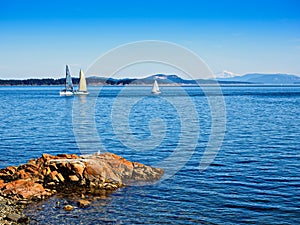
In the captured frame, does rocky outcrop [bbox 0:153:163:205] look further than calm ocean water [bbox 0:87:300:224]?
Yes

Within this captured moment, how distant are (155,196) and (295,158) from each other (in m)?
13.7

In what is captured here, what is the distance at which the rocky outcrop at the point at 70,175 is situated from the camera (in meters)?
20.3

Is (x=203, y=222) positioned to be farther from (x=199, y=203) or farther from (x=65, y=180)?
(x=65, y=180)

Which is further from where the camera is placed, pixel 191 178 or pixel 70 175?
pixel 191 178

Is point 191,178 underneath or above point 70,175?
underneath

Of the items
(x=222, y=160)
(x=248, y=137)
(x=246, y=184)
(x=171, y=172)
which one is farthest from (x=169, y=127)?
(x=246, y=184)

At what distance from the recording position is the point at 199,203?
62.5ft

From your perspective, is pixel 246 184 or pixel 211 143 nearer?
pixel 246 184

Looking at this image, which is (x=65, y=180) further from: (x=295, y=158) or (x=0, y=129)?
(x=0, y=129)

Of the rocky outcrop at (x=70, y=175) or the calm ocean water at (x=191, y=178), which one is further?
the rocky outcrop at (x=70, y=175)

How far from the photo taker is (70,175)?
72.6 ft

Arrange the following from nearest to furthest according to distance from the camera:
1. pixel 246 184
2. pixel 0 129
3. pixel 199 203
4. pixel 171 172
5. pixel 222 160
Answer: pixel 199 203
pixel 246 184
pixel 171 172
pixel 222 160
pixel 0 129

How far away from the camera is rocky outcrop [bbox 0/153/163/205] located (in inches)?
799

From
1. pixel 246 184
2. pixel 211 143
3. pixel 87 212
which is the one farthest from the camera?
pixel 211 143
